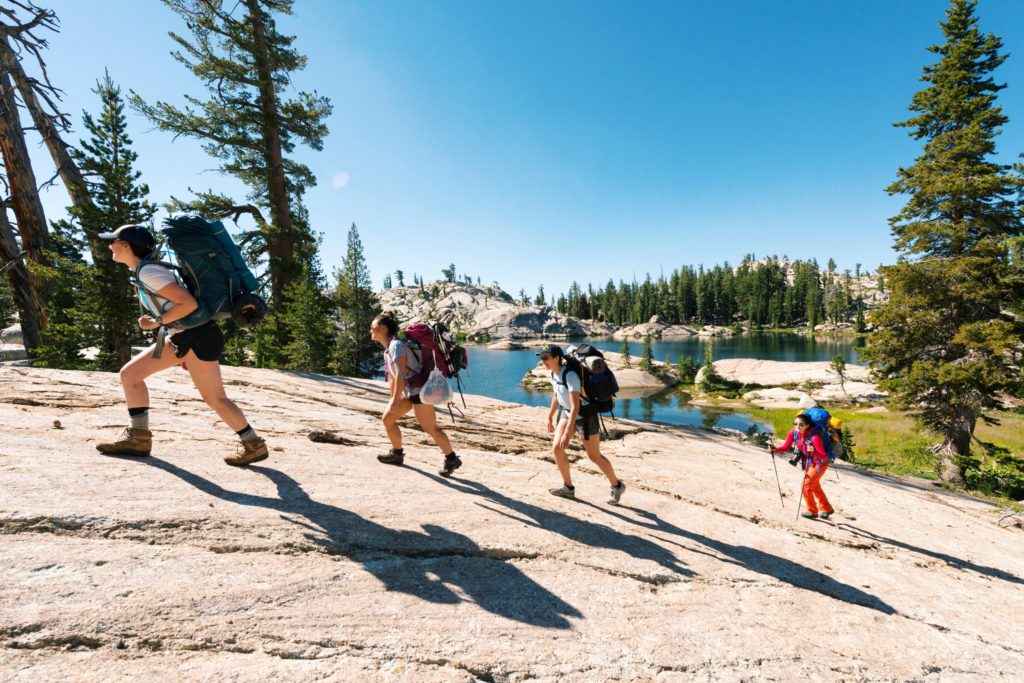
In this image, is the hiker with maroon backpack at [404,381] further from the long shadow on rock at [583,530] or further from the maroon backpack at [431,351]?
the long shadow on rock at [583,530]

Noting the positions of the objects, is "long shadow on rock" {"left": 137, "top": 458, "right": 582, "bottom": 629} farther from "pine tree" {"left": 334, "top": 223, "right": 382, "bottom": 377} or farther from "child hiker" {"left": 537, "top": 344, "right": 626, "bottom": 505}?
"pine tree" {"left": 334, "top": 223, "right": 382, "bottom": 377}

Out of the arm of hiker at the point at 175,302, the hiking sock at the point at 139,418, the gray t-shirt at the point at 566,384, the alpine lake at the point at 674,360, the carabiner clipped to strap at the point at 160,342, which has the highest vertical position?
the arm of hiker at the point at 175,302

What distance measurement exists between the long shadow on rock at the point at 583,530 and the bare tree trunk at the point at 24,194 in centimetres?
1835

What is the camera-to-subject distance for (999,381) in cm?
1445

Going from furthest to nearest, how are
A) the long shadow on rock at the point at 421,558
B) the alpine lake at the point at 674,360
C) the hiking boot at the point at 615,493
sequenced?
the alpine lake at the point at 674,360
the hiking boot at the point at 615,493
the long shadow on rock at the point at 421,558

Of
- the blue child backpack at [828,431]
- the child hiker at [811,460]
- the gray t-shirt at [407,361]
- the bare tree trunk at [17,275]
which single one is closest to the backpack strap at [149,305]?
the gray t-shirt at [407,361]

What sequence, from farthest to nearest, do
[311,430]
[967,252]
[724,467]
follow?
[967,252] < [724,467] < [311,430]

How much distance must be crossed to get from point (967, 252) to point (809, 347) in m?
106

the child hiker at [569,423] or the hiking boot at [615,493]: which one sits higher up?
the child hiker at [569,423]

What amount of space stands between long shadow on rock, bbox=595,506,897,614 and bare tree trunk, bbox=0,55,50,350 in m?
20.5

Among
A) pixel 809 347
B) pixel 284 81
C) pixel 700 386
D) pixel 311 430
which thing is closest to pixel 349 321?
pixel 284 81

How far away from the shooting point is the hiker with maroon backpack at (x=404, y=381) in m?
5.18

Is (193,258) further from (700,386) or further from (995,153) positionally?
(700,386)

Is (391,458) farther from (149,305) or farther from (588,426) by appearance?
(149,305)
